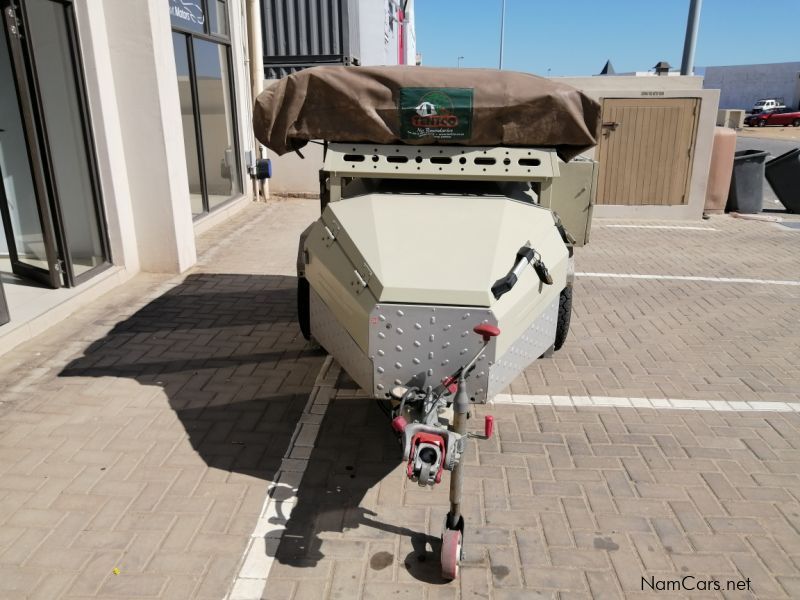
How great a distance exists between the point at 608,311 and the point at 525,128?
321 cm

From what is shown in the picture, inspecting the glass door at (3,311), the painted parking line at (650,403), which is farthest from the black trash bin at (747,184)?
the glass door at (3,311)

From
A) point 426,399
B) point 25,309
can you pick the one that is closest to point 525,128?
point 426,399

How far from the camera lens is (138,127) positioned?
7266 mm

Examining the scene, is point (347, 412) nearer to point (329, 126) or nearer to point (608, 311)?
point (329, 126)

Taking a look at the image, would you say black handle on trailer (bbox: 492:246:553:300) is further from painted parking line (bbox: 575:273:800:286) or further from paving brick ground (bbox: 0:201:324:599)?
painted parking line (bbox: 575:273:800:286)

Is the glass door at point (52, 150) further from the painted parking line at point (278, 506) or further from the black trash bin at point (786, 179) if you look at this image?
the black trash bin at point (786, 179)

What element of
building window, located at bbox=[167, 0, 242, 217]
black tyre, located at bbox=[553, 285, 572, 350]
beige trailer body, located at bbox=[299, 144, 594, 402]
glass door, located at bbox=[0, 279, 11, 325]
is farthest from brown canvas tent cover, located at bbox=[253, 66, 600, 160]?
building window, located at bbox=[167, 0, 242, 217]

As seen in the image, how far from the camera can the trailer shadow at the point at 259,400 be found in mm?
3465

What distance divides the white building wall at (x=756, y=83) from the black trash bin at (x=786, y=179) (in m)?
49.7

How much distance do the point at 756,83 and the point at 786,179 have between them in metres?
55.9

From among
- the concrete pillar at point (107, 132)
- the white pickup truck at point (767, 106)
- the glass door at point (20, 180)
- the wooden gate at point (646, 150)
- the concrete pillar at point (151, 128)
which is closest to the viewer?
the glass door at point (20, 180)

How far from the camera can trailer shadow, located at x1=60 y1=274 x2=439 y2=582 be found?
11.4 feet
